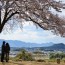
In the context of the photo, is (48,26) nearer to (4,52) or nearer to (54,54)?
(4,52)

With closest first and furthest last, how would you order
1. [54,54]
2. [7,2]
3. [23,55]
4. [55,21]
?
[7,2]
[55,21]
[23,55]
[54,54]

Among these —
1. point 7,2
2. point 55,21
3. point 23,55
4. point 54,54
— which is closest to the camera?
point 7,2

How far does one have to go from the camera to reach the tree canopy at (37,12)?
38.9 m

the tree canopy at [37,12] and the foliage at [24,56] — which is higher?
the tree canopy at [37,12]

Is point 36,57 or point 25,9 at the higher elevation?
point 25,9

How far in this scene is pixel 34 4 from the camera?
3900 cm

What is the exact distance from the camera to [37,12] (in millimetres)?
40156

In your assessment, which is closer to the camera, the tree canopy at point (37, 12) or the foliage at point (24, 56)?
the tree canopy at point (37, 12)

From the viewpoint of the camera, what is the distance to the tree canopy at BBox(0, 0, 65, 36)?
38.9 m

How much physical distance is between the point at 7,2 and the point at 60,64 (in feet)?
28.4

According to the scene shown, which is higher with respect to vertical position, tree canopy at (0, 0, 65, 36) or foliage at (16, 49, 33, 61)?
tree canopy at (0, 0, 65, 36)

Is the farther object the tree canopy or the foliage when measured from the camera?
the foliage

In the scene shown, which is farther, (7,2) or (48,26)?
(48,26)

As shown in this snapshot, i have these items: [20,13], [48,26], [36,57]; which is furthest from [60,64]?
[36,57]
